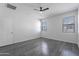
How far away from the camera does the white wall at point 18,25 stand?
7.11ft

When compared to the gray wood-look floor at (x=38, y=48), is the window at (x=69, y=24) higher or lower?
higher

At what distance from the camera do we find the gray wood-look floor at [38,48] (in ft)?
6.81

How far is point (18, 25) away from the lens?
2260 mm

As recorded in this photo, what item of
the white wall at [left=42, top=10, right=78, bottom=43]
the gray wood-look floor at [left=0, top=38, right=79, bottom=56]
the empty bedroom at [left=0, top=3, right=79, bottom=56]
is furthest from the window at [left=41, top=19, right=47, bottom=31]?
the gray wood-look floor at [left=0, top=38, right=79, bottom=56]

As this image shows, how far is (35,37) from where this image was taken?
2.29 metres

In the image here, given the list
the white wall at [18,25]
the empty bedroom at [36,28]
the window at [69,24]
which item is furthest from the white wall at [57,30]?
the white wall at [18,25]

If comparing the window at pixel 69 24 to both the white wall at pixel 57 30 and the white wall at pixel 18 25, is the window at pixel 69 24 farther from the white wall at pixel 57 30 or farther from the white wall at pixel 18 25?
the white wall at pixel 18 25

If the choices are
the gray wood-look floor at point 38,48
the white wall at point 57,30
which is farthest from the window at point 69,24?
the gray wood-look floor at point 38,48

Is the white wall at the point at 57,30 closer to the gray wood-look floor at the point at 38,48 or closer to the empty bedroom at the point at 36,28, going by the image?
the empty bedroom at the point at 36,28

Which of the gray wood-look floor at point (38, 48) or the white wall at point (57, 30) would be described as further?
the white wall at point (57, 30)

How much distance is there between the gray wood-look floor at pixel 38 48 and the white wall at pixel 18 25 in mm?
161

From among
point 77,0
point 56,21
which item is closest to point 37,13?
point 56,21

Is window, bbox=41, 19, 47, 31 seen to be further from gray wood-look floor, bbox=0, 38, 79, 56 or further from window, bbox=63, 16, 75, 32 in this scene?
window, bbox=63, 16, 75, 32

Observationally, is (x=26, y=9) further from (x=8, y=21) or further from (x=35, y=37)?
(x=35, y=37)
